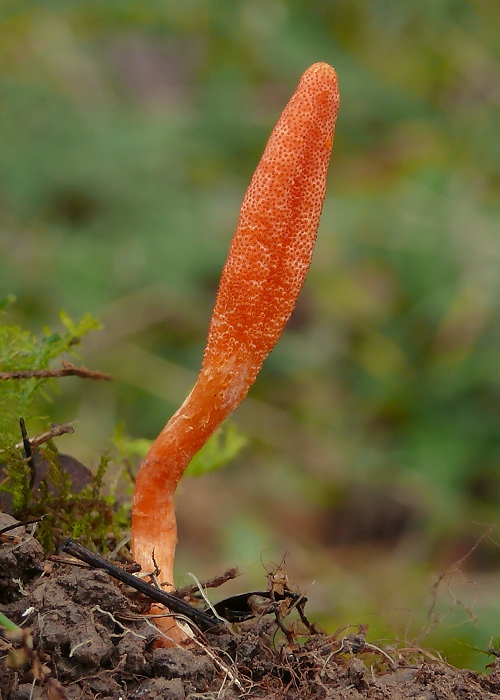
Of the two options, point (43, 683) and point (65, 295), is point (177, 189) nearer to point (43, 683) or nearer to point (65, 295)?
point (65, 295)

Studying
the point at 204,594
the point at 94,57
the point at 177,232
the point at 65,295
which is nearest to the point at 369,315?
the point at 177,232

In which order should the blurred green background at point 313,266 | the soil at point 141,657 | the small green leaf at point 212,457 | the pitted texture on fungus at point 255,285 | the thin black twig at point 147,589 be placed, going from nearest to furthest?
1. the soil at point 141,657
2. the thin black twig at point 147,589
3. the pitted texture on fungus at point 255,285
4. the small green leaf at point 212,457
5. the blurred green background at point 313,266

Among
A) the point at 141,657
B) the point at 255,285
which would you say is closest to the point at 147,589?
the point at 141,657

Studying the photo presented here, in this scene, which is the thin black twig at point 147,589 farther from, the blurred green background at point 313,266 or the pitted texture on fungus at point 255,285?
the blurred green background at point 313,266

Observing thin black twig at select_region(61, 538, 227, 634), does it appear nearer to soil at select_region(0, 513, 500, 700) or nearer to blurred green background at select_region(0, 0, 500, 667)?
soil at select_region(0, 513, 500, 700)

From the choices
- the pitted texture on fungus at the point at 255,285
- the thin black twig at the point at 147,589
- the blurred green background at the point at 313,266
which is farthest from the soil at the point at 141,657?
the blurred green background at the point at 313,266

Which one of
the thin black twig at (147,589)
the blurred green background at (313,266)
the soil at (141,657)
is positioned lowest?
the soil at (141,657)
